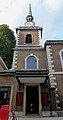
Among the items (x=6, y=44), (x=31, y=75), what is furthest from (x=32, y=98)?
(x=6, y=44)

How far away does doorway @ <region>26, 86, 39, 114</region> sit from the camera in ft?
44.6

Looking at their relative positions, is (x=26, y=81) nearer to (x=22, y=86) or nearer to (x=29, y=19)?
(x=22, y=86)

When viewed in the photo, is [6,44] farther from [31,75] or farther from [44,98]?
[44,98]

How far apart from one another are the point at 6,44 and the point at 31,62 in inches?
428

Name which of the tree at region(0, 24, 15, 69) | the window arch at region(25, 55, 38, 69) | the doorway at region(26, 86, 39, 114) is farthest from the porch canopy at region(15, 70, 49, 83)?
the tree at region(0, 24, 15, 69)

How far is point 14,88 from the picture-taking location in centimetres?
1342

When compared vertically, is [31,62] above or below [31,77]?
above

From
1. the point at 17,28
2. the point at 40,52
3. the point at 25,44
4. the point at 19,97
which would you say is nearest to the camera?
the point at 19,97

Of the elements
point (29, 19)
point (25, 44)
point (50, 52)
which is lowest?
point (50, 52)

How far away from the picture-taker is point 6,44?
26.6 metres

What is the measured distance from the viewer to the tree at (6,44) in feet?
85.3

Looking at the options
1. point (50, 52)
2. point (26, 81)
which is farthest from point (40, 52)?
point (26, 81)

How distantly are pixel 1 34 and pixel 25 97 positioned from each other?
54.2 feet

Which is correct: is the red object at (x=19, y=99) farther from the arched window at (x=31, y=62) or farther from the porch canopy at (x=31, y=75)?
the arched window at (x=31, y=62)
